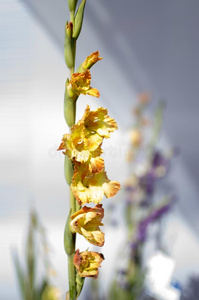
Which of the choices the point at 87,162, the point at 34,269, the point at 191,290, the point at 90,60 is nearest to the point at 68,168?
the point at 87,162

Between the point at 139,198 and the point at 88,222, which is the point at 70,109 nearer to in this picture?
the point at 88,222

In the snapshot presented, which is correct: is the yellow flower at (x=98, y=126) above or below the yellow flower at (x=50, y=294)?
above

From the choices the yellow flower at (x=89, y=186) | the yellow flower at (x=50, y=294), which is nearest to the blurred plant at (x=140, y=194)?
the yellow flower at (x=50, y=294)

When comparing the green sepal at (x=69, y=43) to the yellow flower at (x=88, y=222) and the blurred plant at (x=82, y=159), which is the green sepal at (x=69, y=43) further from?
the yellow flower at (x=88, y=222)

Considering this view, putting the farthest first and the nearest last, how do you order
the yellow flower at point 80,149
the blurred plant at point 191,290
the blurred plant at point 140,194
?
the blurred plant at point 191,290 → the blurred plant at point 140,194 → the yellow flower at point 80,149

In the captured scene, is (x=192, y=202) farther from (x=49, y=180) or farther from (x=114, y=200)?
(x=49, y=180)

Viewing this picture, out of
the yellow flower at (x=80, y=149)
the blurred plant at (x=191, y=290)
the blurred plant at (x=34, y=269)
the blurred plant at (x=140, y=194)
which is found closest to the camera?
the yellow flower at (x=80, y=149)

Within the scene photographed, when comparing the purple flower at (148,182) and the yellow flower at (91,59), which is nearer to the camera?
the yellow flower at (91,59)

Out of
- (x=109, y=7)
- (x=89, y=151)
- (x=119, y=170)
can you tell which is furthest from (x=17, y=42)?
(x=89, y=151)
